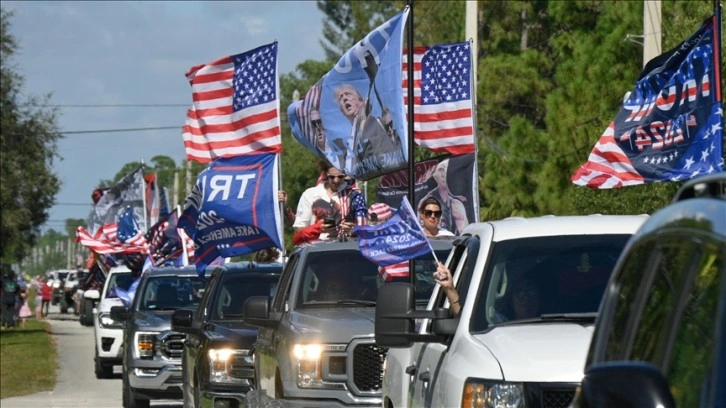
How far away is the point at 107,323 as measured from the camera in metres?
27.8

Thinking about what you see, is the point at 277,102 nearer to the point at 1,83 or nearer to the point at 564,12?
the point at 564,12

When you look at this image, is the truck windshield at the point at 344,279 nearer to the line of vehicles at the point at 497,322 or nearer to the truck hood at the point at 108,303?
the line of vehicles at the point at 497,322

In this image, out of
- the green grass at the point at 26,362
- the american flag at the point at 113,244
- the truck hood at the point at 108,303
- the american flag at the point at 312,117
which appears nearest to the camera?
the american flag at the point at 312,117

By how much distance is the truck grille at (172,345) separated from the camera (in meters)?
19.6

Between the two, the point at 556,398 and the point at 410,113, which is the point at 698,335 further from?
the point at 410,113

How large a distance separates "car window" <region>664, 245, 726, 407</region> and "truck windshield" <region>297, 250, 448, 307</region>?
865 cm

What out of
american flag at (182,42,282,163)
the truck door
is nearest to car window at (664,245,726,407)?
the truck door

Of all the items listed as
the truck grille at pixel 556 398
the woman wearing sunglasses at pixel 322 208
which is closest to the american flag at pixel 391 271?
the woman wearing sunglasses at pixel 322 208

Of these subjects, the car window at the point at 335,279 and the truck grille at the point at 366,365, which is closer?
the truck grille at the point at 366,365

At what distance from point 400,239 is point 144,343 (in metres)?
9.72

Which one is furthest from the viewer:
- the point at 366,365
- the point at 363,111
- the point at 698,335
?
the point at 363,111

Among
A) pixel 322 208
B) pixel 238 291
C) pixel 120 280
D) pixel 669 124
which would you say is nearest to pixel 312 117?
pixel 322 208

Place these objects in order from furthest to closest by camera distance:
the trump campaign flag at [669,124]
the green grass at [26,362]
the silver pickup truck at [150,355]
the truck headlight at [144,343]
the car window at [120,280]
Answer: the car window at [120,280]
the green grass at [26,362]
the truck headlight at [144,343]
the silver pickup truck at [150,355]
the trump campaign flag at [669,124]

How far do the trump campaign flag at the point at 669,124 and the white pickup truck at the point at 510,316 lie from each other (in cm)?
500
